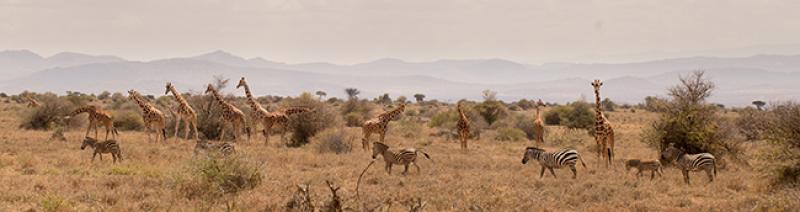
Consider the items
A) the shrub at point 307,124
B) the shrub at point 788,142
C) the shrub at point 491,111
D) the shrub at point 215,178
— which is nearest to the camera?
the shrub at point 215,178

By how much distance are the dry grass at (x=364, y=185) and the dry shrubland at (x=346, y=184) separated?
3cm

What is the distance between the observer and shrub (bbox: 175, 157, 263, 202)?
12.1 m

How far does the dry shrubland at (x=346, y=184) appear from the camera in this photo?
11531 millimetres

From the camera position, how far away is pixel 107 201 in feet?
→ 37.9

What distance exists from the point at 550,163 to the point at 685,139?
20.0 feet

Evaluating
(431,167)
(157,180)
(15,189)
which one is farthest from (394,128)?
(15,189)

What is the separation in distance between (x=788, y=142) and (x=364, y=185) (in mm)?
9040

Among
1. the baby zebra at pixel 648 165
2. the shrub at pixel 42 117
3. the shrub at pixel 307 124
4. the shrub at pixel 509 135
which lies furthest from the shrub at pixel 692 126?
the shrub at pixel 42 117

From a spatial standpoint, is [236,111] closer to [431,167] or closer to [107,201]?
[431,167]

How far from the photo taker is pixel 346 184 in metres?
14.7

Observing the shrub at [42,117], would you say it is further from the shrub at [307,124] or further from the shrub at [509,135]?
the shrub at [509,135]

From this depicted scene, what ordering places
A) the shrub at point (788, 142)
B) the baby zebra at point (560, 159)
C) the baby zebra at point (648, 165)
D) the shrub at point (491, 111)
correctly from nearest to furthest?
1. the shrub at point (788, 142)
2. the baby zebra at point (560, 159)
3. the baby zebra at point (648, 165)
4. the shrub at point (491, 111)

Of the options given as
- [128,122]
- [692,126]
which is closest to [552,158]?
[692,126]

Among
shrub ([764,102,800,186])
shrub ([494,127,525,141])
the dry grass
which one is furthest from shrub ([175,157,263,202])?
shrub ([494,127,525,141])
